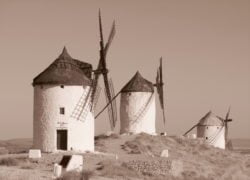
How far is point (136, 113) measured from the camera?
4284 centimetres

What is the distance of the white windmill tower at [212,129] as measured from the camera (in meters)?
50.2

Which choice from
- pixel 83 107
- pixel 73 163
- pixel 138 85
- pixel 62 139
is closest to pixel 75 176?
pixel 73 163

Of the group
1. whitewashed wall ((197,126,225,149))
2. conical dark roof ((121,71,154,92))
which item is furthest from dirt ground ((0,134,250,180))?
whitewashed wall ((197,126,225,149))

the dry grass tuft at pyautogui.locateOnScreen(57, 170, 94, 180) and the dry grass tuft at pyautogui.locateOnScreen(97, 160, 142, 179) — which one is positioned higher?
the dry grass tuft at pyautogui.locateOnScreen(57, 170, 94, 180)

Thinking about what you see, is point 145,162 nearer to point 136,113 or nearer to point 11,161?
point 11,161

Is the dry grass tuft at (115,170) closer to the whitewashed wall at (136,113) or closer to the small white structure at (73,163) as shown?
the small white structure at (73,163)

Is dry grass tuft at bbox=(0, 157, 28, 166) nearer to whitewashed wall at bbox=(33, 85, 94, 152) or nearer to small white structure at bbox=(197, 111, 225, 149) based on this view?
whitewashed wall at bbox=(33, 85, 94, 152)

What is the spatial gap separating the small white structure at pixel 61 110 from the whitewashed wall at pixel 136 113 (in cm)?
1117

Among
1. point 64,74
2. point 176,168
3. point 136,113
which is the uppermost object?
point 64,74

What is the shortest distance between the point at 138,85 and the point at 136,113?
2.09m

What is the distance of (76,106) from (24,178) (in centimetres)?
1159

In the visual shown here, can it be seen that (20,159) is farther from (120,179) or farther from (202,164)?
(202,164)

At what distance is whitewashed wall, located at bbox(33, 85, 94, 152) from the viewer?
1225 inches

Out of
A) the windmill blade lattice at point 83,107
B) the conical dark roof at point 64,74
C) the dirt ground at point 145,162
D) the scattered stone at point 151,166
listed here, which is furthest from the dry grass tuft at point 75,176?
the conical dark roof at point 64,74
